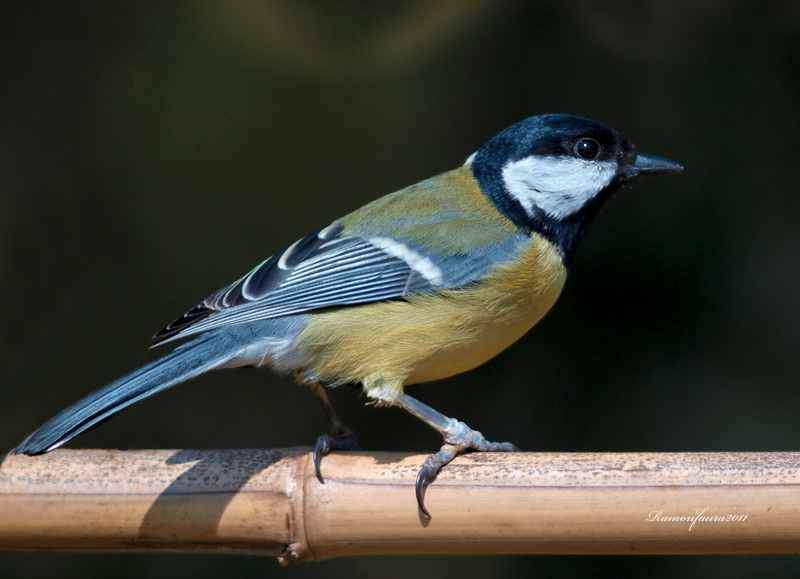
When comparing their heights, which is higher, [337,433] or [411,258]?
[411,258]

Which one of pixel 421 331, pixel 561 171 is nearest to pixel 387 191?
pixel 561 171

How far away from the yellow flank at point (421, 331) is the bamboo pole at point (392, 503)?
19 centimetres

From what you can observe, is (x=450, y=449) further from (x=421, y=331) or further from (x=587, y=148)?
(x=587, y=148)

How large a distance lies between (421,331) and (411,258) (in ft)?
0.54

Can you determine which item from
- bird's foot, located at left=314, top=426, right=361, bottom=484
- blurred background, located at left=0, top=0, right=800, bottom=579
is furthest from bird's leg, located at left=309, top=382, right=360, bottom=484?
blurred background, located at left=0, top=0, right=800, bottom=579

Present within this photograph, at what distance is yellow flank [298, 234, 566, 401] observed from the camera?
154 centimetres

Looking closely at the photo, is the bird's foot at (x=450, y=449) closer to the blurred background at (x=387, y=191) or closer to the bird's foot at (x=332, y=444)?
the bird's foot at (x=332, y=444)

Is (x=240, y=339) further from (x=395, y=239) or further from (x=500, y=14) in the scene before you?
(x=500, y=14)

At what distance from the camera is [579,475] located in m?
1.25

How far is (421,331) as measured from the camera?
1540 millimetres

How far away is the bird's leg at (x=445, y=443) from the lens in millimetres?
1311

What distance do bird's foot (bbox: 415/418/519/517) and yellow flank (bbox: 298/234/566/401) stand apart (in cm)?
13

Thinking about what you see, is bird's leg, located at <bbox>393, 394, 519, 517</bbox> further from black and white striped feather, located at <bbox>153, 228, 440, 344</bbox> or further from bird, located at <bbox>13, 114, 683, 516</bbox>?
black and white striped feather, located at <bbox>153, 228, 440, 344</bbox>

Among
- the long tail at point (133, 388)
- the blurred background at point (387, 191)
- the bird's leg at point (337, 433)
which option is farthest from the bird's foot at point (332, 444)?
the blurred background at point (387, 191)
